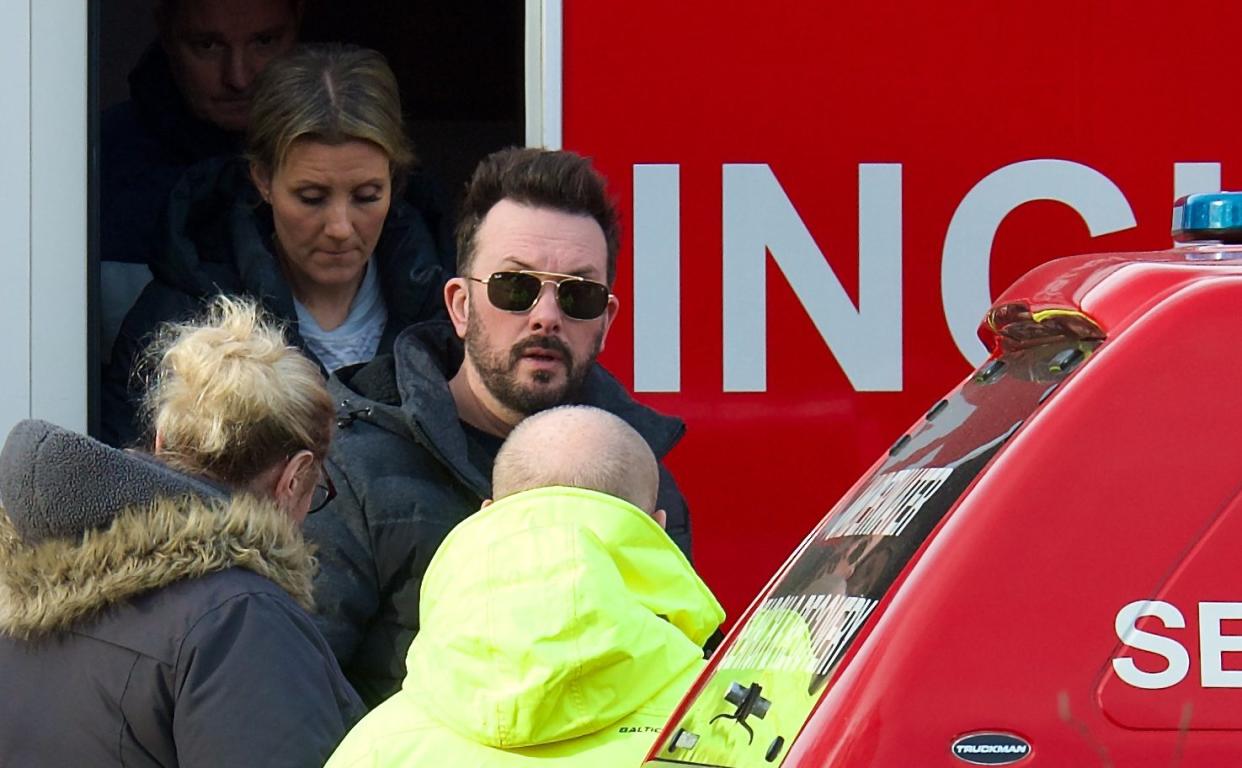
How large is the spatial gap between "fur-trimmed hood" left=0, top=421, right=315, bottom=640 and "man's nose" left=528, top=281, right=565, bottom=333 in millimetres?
853

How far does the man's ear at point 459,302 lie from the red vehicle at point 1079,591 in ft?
5.21

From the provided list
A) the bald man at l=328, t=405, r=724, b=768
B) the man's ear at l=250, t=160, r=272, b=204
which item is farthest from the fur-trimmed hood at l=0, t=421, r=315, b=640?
the man's ear at l=250, t=160, r=272, b=204

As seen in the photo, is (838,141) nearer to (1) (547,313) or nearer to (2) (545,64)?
(2) (545,64)

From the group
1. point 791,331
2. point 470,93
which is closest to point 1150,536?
point 791,331

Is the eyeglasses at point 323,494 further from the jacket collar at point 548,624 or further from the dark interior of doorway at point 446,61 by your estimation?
the dark interior of doorway at point 446,61

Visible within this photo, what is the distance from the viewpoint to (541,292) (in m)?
3.12

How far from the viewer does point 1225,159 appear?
11.1 ft

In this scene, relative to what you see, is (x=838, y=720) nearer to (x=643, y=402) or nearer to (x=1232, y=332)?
(x=1232, y=332)

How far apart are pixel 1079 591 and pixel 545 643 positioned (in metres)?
0.66

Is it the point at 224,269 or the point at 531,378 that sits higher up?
the point at 224,269

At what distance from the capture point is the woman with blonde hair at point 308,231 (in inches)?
143

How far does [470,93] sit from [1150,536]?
12.4ft

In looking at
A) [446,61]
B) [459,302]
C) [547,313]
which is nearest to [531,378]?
[547,313]

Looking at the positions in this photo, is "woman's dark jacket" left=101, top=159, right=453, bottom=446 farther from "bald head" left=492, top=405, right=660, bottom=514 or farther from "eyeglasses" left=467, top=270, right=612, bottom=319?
"bald head" left=492, top=405, right=660, bottom=514
